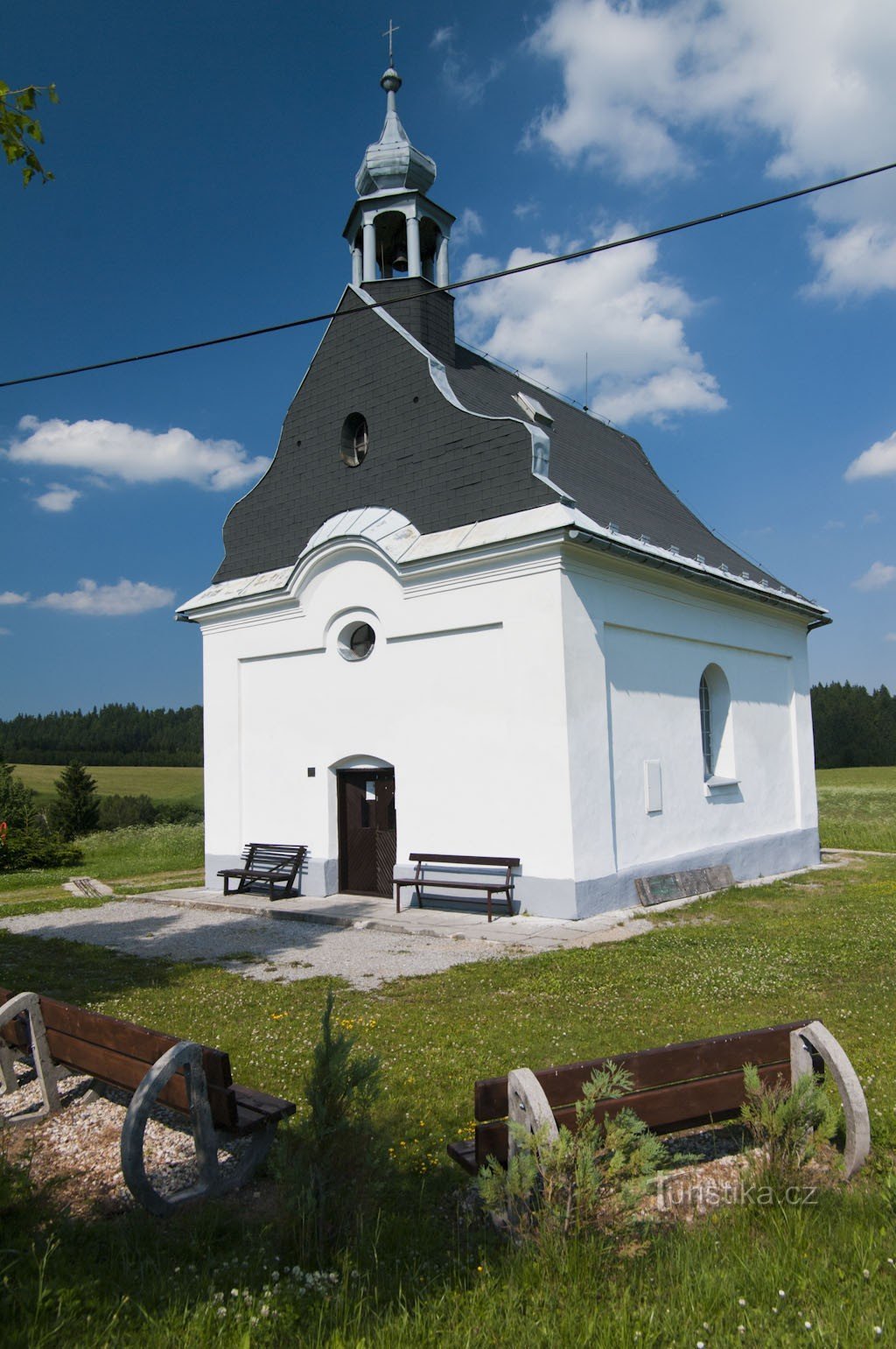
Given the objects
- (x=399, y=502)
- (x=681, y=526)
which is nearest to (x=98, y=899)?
(x=399, y=502)

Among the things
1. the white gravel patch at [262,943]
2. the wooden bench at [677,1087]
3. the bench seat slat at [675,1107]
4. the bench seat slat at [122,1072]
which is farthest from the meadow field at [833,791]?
the bench seat slat at [122,1072]

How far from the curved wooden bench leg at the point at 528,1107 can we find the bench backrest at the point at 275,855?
11.7 meters

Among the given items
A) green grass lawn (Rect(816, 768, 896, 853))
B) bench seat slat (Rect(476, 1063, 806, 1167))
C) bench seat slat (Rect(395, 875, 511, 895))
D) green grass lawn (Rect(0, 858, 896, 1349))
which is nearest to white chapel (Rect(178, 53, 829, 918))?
bench seat slat (Rect(395, 875, 511, 895))

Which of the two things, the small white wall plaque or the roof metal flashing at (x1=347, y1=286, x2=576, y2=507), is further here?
the small white wall plaque

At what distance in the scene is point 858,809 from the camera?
30.5m

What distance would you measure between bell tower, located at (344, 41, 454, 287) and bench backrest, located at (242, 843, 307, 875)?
10249mm

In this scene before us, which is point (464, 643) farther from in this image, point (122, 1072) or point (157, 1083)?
point (157, 1083)

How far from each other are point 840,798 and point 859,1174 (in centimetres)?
3282

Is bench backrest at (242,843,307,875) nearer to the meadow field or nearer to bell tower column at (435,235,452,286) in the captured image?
bell tower column at (435,235,452,286)

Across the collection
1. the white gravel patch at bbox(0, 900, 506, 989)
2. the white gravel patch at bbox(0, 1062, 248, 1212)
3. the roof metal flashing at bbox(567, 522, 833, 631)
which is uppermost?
the roof metal flashing at bbox(567, 522, 833, 631)

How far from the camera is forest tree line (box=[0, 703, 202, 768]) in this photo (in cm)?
6350

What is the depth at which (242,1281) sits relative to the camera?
309 cm

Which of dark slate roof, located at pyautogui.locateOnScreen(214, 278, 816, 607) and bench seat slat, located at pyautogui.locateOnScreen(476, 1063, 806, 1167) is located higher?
dark slate roof, located at pyautogui.locateOnScreen(214, 278, 816, 607)

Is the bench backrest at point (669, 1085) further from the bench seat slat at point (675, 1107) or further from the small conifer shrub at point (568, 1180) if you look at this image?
the small conifer shrub at point (568, 1180)
